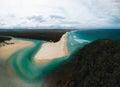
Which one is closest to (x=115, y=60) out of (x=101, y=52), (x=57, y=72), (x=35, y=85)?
(x=101, y=52)

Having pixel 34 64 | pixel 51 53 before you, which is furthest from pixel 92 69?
pixel 51 53

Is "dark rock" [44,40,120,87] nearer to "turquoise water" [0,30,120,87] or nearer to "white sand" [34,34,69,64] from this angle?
"turquoise water" [0,30,120,87]

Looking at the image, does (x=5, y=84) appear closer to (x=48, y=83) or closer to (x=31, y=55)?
(x=48, y=83)

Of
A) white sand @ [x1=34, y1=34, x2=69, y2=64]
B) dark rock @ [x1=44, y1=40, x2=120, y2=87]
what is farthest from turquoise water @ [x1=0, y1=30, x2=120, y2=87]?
dark rock @ [x1=44, y1=40, x2=120, y2=87]

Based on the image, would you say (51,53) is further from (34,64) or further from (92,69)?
(92,69)

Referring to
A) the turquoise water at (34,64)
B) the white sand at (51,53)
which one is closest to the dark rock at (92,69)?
the turquoise water at (34,64)

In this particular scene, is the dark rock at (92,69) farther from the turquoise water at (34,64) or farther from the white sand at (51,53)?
the white sand at (51,53)

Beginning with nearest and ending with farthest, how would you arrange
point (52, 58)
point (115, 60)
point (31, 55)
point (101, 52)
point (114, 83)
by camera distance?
point (114, 83)
point (115, 60)
point (101, 52)
point (52, 58)
point (31, 55)

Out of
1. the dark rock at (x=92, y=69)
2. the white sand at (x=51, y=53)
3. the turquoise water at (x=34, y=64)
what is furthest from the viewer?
the white sand at (x=51, y=53)
